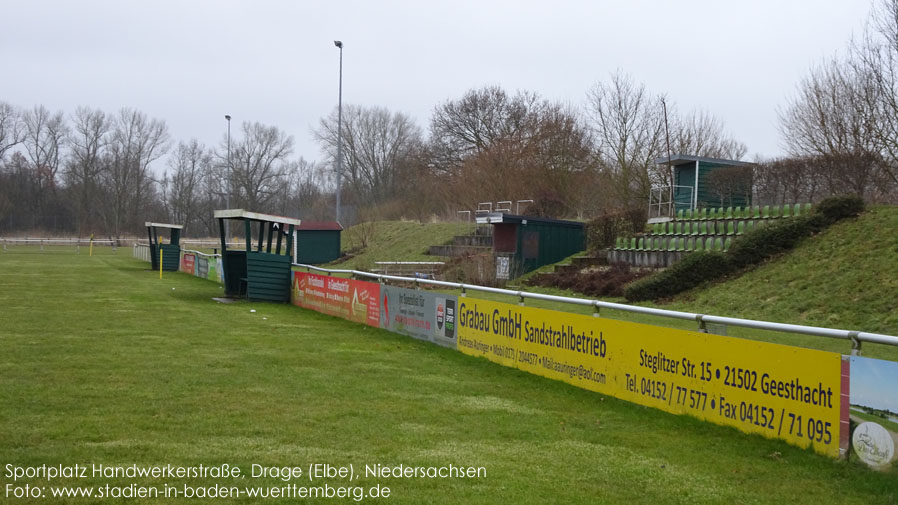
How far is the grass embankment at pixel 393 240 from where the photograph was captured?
44781mm

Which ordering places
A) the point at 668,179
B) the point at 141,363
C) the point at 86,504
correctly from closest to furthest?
the point at 86,504, the point at 141,363, the point at 668,179

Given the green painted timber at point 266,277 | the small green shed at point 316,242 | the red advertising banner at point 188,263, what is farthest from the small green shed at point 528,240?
the small green shed at point 316,242

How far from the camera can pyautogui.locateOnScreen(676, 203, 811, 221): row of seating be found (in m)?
26.8

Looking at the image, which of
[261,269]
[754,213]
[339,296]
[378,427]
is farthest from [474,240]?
[378,427]

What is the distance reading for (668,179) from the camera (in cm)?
4044

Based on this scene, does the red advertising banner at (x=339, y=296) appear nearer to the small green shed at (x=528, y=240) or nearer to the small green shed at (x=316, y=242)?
the small green shed at (x=528, y=240)

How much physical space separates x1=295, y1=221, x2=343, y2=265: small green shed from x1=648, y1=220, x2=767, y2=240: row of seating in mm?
22656

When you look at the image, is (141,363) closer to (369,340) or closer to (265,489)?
(369,340)

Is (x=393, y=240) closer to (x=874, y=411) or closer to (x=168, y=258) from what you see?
(x=168, y=258)

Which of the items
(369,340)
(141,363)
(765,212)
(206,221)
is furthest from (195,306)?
(206,221)

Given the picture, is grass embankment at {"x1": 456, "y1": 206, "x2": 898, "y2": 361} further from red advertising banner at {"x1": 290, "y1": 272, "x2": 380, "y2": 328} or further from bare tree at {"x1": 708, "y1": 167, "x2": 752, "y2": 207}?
bare tree at {"x1": 708, "y1": 167, "x2": 752, "y2": 207}

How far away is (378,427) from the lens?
753 centimetres

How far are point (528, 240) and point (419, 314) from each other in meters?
20.5

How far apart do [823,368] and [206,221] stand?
95.9 metres
